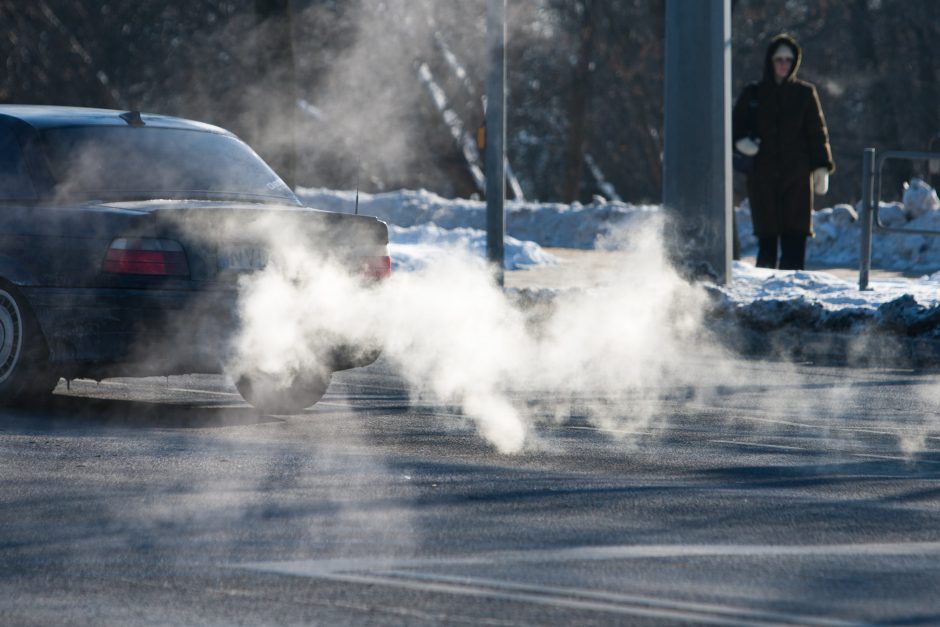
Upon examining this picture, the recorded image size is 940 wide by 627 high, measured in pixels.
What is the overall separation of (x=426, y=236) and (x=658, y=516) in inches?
633

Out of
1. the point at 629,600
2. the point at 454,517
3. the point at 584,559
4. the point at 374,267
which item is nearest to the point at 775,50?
the point at 374,267

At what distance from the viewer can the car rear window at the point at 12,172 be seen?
847 cm

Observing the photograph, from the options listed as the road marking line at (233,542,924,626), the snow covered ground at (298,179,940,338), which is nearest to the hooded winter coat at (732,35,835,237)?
the snow covered ground at (298,179,940,338)

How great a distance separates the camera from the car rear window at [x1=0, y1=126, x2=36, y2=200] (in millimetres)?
8469

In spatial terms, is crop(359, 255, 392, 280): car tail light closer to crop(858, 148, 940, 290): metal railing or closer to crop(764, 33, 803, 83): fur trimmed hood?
crop(858, 148, 940, 290): metal railing

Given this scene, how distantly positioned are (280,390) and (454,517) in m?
3.09

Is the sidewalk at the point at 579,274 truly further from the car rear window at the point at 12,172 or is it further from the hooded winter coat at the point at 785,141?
the car rear window at the point at 12,172

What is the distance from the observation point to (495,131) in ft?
54.4

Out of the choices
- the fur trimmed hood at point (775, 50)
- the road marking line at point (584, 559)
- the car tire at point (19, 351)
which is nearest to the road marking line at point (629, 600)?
the road marking line at point (584, 559)

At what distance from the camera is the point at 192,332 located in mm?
8008

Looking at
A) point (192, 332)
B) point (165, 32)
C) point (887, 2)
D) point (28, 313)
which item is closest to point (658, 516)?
point (192, 332)

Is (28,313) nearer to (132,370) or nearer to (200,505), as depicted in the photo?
(132,370)

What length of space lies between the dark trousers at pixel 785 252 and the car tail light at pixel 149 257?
349 inches

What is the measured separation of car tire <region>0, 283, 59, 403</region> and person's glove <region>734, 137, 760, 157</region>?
342 inches
